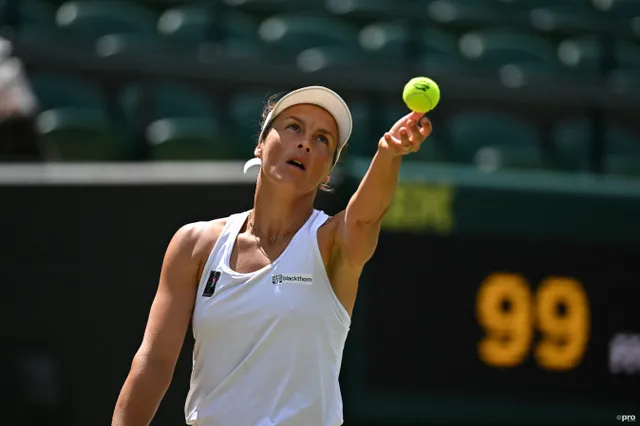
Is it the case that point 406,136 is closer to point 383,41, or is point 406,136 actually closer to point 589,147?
point 589,147

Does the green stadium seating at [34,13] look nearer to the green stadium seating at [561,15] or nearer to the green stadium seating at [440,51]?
the green stadium seating at [440,51]

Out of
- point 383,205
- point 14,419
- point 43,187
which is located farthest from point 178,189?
point 383,205

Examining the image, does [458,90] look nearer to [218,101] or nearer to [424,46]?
[424,46]

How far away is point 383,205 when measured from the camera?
285 centimetres

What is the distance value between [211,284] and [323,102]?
0.61 meters

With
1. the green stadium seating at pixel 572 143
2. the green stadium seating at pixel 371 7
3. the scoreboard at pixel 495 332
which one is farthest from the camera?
the green stadium seating at pixel 371 7

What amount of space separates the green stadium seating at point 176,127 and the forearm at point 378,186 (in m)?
4.10

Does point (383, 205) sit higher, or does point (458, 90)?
point (458, 90)

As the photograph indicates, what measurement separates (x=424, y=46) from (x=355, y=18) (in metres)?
1.06

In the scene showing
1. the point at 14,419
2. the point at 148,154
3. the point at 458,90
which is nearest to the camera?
the point at 14,419

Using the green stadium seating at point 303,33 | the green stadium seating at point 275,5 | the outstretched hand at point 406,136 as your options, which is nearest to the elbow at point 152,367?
the outstretched hand at point 406,136

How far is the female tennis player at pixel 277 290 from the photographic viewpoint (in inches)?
117

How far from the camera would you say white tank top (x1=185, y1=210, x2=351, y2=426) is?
117 inches

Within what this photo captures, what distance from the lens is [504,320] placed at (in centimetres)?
611
